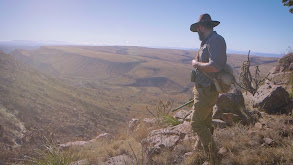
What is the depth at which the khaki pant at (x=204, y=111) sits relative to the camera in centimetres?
293

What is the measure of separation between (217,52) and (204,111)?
2.93 feet

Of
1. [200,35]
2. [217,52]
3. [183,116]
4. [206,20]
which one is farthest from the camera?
[183,116]

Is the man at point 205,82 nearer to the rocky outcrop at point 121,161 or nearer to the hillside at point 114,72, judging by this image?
the rocky outcrop at point 121,161

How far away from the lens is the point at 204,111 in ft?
9.77

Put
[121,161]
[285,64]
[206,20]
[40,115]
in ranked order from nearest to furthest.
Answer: [206,20]
[121,161]
[285,64]
[40,115]

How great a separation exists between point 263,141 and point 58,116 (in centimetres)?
1717

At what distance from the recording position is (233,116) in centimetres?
461

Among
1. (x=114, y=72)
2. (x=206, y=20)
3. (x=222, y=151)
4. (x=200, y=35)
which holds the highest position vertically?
(x=206, y=20)

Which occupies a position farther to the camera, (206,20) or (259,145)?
(259,145)

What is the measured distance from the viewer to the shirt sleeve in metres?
2.63

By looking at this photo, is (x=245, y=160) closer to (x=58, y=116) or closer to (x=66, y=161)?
(x=66, y=161)

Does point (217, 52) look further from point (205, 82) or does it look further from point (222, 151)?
point (222, 151)

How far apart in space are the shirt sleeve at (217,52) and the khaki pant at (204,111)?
44 cm

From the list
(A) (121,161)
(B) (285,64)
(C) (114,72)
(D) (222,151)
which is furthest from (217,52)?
(C) (114,72)
